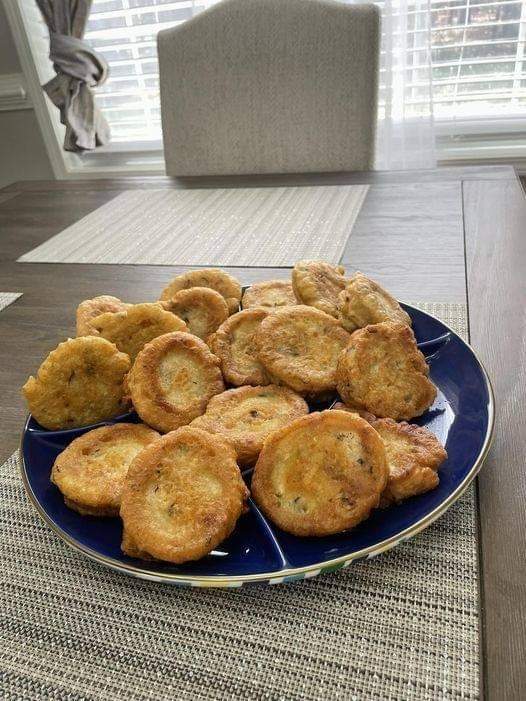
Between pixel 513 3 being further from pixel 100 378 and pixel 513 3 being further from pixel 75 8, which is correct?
pixel 100 378

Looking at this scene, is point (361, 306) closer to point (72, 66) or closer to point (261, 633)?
point (261, 633)

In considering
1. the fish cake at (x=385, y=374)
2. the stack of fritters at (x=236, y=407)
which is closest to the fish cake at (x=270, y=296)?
the stack of fritters at (x=236, y=407)

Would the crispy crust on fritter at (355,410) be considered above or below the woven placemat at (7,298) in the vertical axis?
above

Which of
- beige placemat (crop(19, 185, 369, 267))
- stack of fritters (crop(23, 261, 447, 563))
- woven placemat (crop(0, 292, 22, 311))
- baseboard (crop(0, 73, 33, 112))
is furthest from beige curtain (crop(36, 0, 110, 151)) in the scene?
stack of fritters (crop(23, 261, 447, 563))

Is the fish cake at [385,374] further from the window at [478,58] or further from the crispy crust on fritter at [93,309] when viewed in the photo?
the window at [478,58]

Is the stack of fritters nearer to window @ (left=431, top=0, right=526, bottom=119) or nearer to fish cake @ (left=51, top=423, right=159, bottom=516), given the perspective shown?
fish cake @ (left=51, top=423, right=159, bottom=516)

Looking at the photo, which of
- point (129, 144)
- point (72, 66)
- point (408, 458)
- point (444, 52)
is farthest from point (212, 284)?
point (129, 144)
